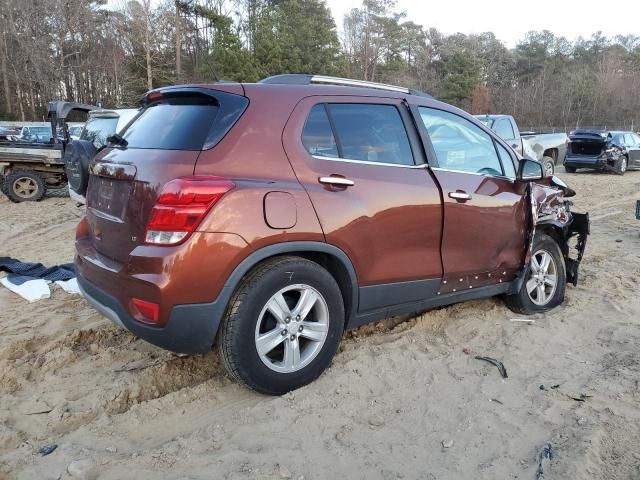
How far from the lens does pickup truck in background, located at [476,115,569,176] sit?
1220cm

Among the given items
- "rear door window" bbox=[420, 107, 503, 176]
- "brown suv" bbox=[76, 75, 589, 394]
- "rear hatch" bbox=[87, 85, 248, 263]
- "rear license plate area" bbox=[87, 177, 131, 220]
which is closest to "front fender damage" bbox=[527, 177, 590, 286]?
"rear door window" bbox=[420, 107, 503, 176]

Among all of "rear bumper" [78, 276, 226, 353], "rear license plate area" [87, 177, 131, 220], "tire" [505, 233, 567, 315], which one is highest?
"rear license plate area" [87, 177, 131, 220]

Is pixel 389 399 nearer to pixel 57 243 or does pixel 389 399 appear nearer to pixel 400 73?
pixel 57 243

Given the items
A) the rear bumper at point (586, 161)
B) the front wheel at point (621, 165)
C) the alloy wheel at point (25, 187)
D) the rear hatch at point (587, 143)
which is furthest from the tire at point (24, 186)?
the front wheel at point (621, 165)

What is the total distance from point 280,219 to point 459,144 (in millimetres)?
1768

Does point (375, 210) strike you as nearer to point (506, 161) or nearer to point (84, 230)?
point (506, 161)

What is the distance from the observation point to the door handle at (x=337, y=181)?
9.76 feet

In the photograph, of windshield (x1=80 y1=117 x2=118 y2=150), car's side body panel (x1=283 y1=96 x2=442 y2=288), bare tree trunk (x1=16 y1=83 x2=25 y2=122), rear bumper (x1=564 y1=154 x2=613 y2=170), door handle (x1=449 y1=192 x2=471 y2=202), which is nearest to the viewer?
car's side body panel (x1=283 y1=96 x2=442 y2=288)

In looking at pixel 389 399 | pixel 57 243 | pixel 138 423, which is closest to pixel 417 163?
pixel 389 399

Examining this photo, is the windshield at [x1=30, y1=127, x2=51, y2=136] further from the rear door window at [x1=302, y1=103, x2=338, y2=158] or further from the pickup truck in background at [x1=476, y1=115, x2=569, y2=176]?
the rear door window at [x1=302, y1=103, x2=338, y2=158]

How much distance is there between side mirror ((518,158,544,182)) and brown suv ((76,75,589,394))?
1.12 feet

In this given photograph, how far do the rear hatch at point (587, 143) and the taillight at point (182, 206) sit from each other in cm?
1658

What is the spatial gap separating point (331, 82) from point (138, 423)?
7.61 feet

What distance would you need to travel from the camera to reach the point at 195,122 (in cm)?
287
